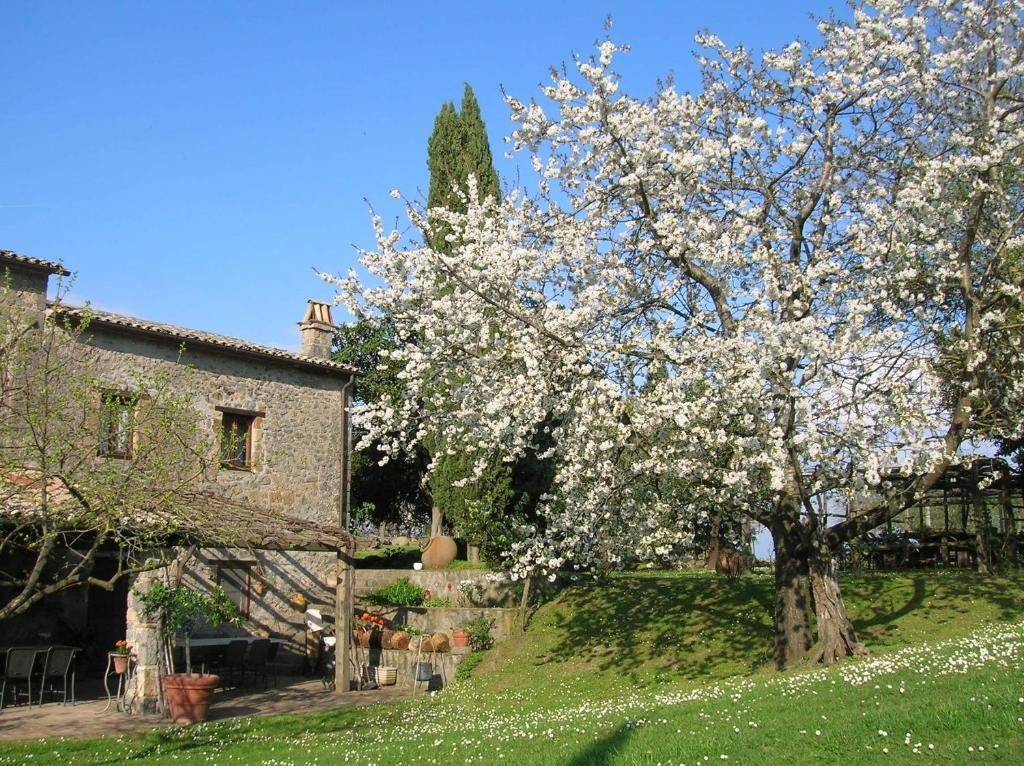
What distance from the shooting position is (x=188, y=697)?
13.3 metres

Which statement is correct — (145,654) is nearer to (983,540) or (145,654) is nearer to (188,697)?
(188,697)

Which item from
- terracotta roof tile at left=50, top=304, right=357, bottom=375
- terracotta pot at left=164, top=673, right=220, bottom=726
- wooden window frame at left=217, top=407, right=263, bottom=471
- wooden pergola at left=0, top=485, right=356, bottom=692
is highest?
terracotta roof tile at left=50, top=304, right=357, bottom=375

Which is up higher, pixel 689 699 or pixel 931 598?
pixel 931 598

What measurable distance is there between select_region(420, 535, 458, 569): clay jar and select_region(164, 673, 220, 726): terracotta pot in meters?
9.54

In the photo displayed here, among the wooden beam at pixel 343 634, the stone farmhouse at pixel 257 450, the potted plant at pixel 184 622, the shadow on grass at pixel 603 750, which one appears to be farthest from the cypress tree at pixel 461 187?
the shadow on grass at pixel 603 750

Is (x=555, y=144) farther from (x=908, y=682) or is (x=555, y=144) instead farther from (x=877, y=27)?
(x=908, y=682)

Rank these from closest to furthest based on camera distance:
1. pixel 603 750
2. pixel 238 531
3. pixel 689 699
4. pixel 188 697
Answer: pixel 603 750
pixel 689 699
pixel 188 697
pixel 238 531

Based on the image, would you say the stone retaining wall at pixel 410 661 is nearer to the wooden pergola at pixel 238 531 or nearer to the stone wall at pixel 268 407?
the wooden pergola at pixel 238 531

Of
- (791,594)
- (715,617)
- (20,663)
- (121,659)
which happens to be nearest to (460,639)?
(715,617)

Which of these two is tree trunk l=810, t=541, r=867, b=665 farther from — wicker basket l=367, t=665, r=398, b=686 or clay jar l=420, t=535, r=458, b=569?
clay jar l=420, t=535, r=458, b=569

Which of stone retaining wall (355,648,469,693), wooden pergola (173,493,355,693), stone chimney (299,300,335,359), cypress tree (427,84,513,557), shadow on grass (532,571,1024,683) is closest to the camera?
wooden pergola (173,493,355,693)

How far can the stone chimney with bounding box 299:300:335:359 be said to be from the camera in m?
22.6

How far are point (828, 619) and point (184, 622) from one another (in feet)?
31.0

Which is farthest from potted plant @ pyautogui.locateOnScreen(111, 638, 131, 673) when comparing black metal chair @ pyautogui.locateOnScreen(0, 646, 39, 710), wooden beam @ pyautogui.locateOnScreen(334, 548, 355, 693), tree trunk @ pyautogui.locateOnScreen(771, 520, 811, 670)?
Answer: tree trunk @ pyautogui.locateOnScreen(771, 520, 811, 670)
